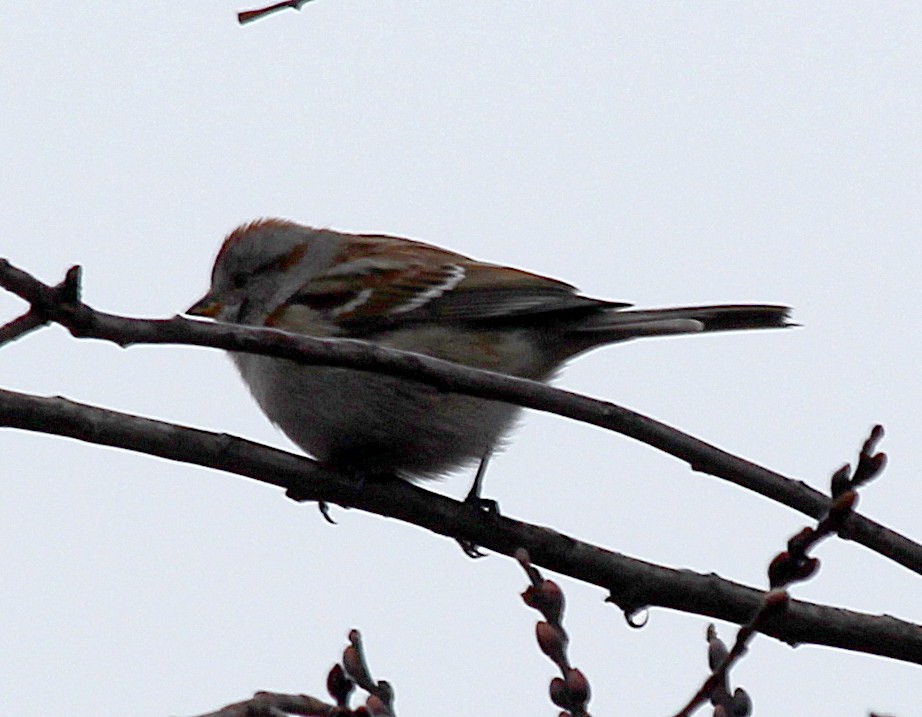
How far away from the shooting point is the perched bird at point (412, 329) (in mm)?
5617

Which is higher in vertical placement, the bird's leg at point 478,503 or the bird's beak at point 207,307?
the bird's beak at point 207,307

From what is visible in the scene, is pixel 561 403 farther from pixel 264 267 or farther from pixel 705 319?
pixel 264 267

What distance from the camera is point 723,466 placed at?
129 inches

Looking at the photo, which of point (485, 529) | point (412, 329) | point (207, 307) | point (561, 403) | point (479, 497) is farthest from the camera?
point (207, 307)

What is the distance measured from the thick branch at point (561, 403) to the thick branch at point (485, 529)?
493 mm

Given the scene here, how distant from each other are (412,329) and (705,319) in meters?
1.28

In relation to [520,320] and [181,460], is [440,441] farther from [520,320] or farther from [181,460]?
[181,460]

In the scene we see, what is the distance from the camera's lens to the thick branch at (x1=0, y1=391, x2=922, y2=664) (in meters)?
3.63

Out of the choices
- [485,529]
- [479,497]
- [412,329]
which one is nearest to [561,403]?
[485,529]

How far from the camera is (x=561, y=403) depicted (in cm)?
325

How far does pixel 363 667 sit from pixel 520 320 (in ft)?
10.2

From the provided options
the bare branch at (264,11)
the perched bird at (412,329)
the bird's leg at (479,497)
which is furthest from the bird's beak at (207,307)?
the bare branch at (264,11)

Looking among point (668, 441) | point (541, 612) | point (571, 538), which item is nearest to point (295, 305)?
point (571, 538)

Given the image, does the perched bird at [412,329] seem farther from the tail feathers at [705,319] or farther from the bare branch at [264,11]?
the bare branch at [264,11]
